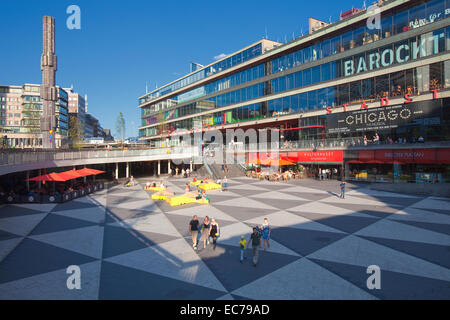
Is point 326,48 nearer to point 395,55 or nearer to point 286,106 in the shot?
point 395,55

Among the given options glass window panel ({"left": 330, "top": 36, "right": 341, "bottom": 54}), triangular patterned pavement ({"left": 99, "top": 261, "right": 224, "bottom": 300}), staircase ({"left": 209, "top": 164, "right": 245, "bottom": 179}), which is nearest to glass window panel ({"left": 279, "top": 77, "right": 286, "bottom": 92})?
glass window panel ({"left": 330, "top": 36, "right": 341, "bottom": 54})

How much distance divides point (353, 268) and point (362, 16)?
33.7 m

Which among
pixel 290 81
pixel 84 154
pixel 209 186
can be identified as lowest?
pixel 209 186

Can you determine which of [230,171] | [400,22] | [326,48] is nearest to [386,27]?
[400,22]

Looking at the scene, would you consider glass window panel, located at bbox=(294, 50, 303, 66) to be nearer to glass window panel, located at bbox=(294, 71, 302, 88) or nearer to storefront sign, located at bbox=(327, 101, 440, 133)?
glass window panel, located at bbox=(294, 71, 302, 88)

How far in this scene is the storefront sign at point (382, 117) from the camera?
94.1 feet

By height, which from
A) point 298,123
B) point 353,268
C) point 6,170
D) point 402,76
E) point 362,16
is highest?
point 362,16

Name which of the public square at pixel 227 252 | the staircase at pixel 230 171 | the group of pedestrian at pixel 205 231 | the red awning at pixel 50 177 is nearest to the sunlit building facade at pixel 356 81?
the staircase at pixel 230 171

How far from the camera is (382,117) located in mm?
32188

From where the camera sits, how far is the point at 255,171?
43.2m

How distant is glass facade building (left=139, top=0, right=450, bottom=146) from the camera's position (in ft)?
93.4

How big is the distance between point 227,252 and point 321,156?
29.3 m
